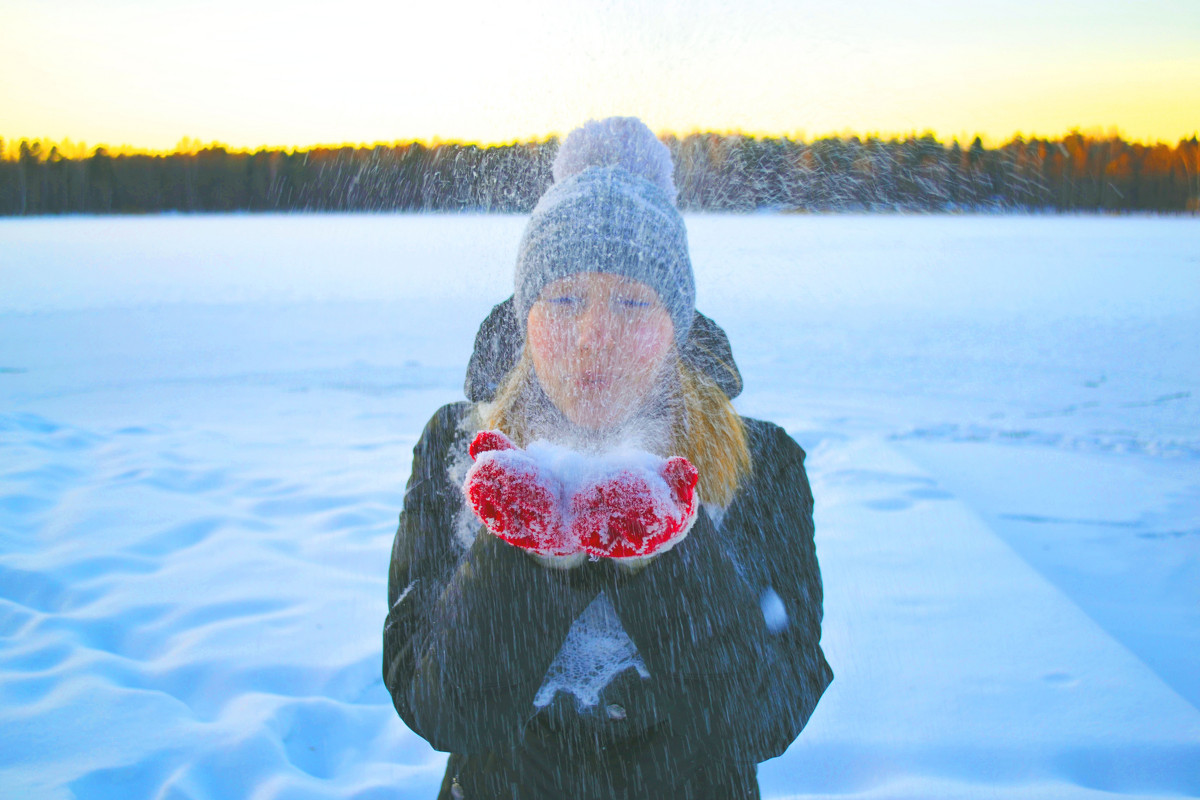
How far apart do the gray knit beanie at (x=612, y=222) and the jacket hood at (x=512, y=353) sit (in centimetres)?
9

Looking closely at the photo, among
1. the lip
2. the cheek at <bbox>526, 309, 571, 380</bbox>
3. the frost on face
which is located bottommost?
the frost on face

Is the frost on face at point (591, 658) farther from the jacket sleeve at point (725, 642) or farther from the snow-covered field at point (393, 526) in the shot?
the snow-covered field at point (393, 526)

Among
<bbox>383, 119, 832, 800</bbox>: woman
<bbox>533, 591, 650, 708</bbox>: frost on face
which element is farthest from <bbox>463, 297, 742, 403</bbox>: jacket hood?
<bbox>533, 591, 650, 708</bbox>: frost on face

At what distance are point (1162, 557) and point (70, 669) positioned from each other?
4.74 meters

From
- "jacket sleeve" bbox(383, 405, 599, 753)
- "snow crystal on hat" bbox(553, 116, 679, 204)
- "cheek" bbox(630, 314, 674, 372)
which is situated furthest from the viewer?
"snow crystal on hat" bbox(553, 116, 679, 204)

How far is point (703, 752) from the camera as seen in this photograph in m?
1.24

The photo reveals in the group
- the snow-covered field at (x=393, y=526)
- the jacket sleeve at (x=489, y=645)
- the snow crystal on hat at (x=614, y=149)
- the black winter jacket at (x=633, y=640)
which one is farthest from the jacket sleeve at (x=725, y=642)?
the snow crystal on hat at (x=614, y=149)

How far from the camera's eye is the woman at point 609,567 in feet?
3.76

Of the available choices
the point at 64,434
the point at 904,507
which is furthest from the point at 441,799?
the point at 64,434

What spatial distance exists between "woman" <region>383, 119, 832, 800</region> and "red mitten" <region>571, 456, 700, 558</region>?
1 cm

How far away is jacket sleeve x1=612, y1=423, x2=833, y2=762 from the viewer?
45.1 inches

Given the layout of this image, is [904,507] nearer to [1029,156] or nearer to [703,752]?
[1029,156]

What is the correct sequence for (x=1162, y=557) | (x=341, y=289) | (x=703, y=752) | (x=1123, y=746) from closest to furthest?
(x=703, y=752) < (x=1123, y=746) < (x=1162, y=557) < (x=341, y=289)

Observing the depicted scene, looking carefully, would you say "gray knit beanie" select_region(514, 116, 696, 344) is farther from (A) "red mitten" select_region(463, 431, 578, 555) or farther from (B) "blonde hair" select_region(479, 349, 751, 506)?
(A) "red mitten" select_region(463, 431, 578, 555)
